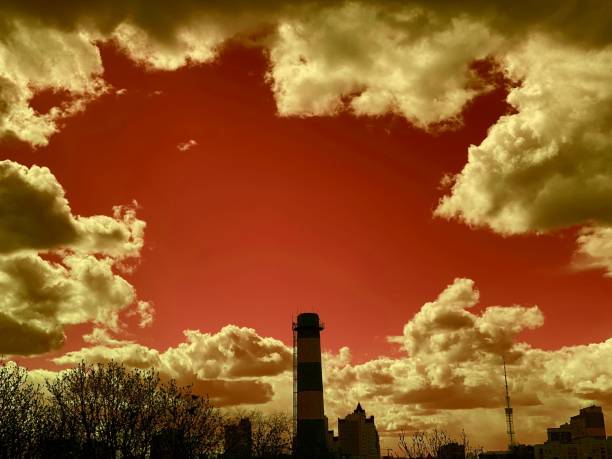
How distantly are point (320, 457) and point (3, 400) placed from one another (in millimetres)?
46486

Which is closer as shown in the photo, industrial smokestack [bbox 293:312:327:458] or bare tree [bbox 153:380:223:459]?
bare tree [bbox 153:380:223:459]

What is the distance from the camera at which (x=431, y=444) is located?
121 meters

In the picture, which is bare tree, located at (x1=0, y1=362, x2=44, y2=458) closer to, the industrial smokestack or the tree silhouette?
the tree silhouette

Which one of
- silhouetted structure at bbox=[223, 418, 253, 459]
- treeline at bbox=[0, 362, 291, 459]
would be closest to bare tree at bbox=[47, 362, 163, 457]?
treeline at bbox=[0, 362, 291, 459]

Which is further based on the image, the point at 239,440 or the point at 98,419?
the point at 239,440

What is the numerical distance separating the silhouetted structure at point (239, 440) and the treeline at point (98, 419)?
53.2 ft

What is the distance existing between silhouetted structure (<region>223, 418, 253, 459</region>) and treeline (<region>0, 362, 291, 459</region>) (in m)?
16.2

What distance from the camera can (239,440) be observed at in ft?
287

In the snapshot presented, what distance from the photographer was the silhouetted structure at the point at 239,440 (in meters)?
86.4

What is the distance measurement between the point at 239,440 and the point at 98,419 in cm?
3080

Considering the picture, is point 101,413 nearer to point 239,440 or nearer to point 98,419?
point 98,419

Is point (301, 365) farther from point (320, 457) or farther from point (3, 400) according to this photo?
point (3, 400)

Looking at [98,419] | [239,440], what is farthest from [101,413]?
[239,440]

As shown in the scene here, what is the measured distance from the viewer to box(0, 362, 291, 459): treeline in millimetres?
56438
